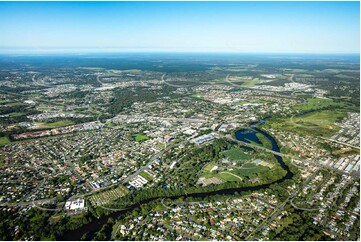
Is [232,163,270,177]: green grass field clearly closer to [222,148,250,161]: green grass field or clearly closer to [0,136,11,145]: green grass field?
[222,148,250,161]: green grass field

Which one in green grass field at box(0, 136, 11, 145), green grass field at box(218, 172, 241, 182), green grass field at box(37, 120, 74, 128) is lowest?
green grass field at box(37, 120, 74, 128)

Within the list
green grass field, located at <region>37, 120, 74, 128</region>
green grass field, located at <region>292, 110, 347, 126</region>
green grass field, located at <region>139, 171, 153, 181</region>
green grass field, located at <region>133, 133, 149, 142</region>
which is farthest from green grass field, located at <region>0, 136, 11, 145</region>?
green grass field, located at <region>292, 110, 347, 126</region>

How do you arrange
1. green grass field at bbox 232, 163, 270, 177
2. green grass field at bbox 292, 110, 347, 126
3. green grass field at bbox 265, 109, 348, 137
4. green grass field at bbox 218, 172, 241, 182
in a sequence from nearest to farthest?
green grass field at bbox 218, 172, 241, 182 < green grass field at bbox 232, 163, 270, 177 < green grass field at bbox 265, 109, 348, 137 < green grass field at bbox 292, 110, 347, 126

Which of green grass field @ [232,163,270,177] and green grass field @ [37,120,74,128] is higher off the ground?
green grass field @ [232,163,270,177]

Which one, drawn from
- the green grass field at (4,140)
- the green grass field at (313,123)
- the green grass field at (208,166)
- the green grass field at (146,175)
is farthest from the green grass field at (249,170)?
the green grass field at (4,140)

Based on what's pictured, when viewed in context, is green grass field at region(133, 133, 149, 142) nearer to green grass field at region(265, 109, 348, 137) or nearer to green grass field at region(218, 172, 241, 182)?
green grass field at region(218, 172, 241, 182)

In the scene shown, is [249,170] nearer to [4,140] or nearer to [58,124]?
[58,124]

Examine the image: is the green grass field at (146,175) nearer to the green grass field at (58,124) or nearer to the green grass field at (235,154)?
the green grass field at (235,154)

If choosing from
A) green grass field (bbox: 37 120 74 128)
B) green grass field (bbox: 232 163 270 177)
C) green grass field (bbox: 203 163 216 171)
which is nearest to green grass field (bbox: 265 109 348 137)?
green grass field (bbox: 232 163 270 177)

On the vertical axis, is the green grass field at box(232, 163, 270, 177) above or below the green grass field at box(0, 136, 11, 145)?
above

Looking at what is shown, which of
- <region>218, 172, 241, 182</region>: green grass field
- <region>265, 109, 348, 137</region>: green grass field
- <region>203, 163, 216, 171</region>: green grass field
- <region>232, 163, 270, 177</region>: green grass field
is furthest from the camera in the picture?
<region>265, 109, 348, 137</region>: green grass field

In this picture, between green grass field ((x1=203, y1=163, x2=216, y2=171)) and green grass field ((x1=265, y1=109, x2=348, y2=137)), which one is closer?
green grass field ((x1=203, y1=163, x2=216, y2=171))
